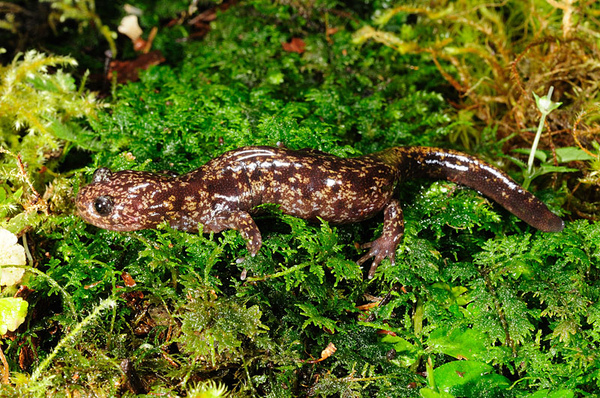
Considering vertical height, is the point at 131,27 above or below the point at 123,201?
above

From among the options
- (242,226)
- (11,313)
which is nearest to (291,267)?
(242,226)

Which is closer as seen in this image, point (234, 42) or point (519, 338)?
point (519, 338)

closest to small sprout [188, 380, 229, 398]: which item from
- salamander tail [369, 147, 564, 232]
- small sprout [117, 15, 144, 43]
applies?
salamander tail [369, 147, 564, 232]

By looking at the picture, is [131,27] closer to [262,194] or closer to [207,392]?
[262,194]

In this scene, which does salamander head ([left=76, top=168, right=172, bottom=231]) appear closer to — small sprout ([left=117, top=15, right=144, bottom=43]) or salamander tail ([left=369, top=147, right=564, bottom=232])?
salamander tail ([left=369, top=147, right=564, bottom=232])

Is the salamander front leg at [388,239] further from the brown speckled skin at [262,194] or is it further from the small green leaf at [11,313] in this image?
the small green leaf at [11,313]

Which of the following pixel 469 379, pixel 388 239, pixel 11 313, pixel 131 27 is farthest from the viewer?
pixel 131 27

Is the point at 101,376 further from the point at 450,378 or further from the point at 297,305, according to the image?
the point at 450,378

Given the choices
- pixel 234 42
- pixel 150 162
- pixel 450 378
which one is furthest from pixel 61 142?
pixel 450 378
